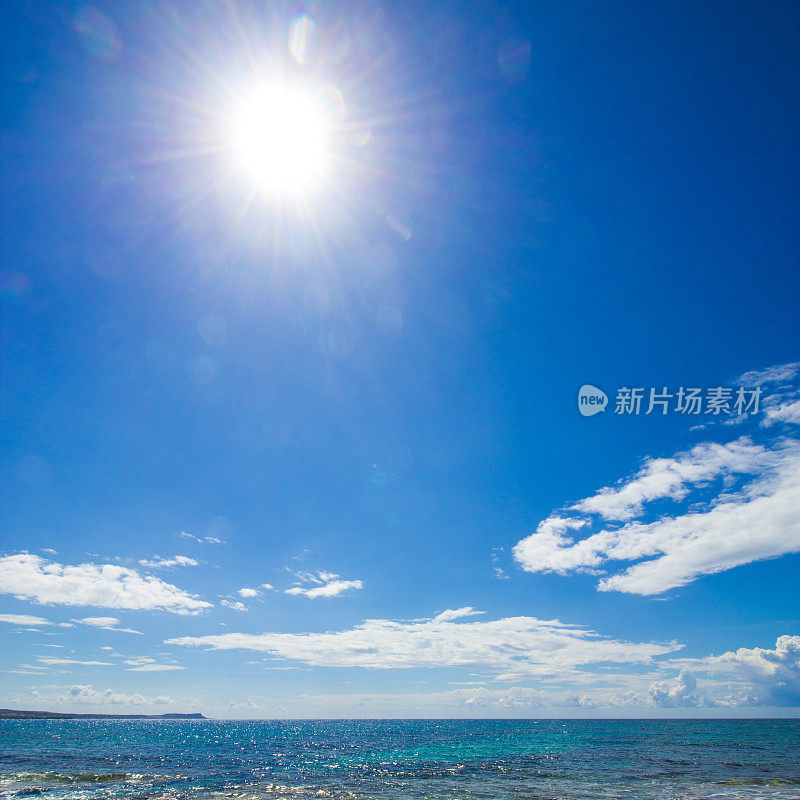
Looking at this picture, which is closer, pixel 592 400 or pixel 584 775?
pixel 592 400

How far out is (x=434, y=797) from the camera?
1271 inches

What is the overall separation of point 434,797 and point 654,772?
80.4ft

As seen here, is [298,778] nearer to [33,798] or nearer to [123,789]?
[123,789]

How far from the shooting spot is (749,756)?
5762 cm

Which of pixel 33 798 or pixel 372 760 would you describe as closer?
pixel 33 798

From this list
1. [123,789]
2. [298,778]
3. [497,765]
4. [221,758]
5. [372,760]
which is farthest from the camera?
[221,758]

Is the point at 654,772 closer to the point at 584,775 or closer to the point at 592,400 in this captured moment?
the point at 584,775

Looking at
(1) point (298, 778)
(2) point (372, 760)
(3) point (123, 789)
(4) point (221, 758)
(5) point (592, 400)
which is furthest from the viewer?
(4) point (221, 758)

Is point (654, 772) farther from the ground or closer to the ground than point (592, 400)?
closer to the ground

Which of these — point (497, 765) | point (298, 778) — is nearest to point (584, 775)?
point (497, 765)

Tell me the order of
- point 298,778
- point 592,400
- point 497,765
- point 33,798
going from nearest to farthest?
point 592,400
point 33,798
point 298,778
point 497,765

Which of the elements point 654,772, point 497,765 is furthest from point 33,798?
point 654,772

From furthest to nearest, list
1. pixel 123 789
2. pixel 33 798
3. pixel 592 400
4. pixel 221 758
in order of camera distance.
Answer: pixel 221 758 < pixel 123 789 < pixel 33 798 < pixel 592 400

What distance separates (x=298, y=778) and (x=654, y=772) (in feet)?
105
